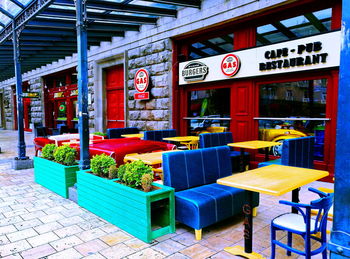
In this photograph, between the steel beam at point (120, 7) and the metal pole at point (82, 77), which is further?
the steel beam at point (120, 7)

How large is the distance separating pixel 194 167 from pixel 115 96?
8.10m

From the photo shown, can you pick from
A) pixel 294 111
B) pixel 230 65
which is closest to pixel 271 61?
pixel 230 65

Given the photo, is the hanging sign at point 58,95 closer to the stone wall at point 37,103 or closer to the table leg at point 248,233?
the stone wall at point 37,103

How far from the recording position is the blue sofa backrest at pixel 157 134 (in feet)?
24.7

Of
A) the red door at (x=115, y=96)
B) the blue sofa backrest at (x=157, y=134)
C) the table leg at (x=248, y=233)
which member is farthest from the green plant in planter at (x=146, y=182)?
the red door at (x=115, y=96)

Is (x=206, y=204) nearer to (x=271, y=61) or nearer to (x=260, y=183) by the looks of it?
(x=260, y=183)

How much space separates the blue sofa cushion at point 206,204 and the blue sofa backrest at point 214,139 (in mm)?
2542

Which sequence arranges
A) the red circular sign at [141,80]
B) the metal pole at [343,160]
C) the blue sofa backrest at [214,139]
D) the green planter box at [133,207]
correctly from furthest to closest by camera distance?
the red circular sign at [141,80]
the blue sofa backrest at [214,139]
the green planter box at [133,207]
the metal pole at [343,160]

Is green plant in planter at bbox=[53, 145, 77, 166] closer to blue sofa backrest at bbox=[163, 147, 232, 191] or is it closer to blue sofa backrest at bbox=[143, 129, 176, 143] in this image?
blue sofa backrest at bbox=[163, 147, 232, 191]

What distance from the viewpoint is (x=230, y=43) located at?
7352 mm

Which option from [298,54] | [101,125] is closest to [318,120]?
[298,54]

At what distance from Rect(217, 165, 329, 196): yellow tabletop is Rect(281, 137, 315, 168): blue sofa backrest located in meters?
1.45

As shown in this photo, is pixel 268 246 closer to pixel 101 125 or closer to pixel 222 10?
pixel 222 10

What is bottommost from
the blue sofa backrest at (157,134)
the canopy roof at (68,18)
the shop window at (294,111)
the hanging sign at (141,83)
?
the blue sofa backrest at (157,134)
